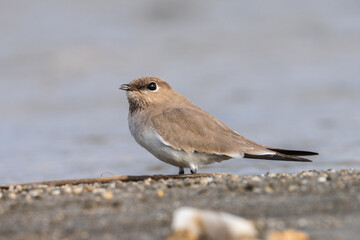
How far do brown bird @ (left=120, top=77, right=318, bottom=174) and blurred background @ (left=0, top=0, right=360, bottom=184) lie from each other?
1.54 metres

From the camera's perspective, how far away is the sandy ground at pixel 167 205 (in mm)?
3539

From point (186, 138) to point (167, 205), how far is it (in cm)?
219

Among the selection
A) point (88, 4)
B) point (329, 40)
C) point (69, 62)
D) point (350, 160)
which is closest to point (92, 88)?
point (69, 62)


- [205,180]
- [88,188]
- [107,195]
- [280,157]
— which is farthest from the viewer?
[280,157]

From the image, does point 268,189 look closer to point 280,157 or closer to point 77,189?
point 77,189

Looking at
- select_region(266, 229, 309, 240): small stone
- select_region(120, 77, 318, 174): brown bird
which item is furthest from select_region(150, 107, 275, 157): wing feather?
select_region(266, 229, 309, 240): small stone

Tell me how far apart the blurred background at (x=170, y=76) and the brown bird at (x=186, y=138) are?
1539mm

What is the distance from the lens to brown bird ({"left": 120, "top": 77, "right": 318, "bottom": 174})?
6.25 m

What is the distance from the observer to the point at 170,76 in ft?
46.8

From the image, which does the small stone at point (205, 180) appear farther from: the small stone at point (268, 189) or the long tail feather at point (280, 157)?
the long tail feather at point (280, 157)

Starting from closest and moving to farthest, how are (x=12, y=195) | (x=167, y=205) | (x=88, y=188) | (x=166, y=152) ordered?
(x=167, y=205) → (x=12, y=195) → (x=88, y=188) → (x=166, y=152)

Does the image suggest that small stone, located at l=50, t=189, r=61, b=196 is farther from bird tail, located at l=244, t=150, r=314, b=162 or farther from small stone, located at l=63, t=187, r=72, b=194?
bird tail, located at l=244, t=150, r=314, b=162

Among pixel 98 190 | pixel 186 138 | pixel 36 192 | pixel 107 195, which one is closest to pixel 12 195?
pixel 36 192

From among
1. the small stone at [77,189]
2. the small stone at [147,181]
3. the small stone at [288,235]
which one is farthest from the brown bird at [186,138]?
the small stone at [288,235]
